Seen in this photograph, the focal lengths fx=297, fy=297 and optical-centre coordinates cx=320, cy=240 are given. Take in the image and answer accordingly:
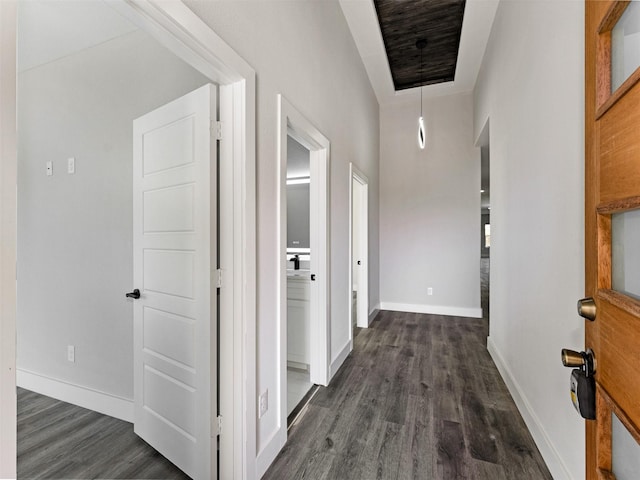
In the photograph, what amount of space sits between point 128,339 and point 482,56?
16.3 feet

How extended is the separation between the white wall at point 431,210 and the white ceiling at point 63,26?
13.7 ft

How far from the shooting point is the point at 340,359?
3021mm

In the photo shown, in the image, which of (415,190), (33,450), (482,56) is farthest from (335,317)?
(482,56)

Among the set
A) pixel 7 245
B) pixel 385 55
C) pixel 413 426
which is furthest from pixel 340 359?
pixel 385 55

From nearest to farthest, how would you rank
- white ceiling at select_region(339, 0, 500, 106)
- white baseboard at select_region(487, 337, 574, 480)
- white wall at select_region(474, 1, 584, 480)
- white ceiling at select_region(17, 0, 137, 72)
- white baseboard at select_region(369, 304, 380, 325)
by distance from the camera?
white wall at select_region(474, 1, 584, 480), white baseboard at select_region(487, 337, 574, 480), white ceiling at select_region(17, 0, 137, 72), white ceiling at select_region(339, 0, 500, 106), white baseboard at select_region(369, 304, 380, 325)

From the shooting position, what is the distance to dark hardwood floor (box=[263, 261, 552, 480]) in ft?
5.47

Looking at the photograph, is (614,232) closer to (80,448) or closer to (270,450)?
(270,450)

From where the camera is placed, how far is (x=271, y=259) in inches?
69.4

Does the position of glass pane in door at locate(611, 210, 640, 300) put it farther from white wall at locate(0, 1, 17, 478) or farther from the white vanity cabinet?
the white vanity cabinet

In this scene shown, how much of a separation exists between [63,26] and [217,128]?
168 cm

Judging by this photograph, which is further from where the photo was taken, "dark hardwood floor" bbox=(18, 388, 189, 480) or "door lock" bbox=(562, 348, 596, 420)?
"dark hardwood floor" bbox=(18, 388, 189, 480)

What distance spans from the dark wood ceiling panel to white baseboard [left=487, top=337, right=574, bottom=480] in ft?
11.9

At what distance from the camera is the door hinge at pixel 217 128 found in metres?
1.45

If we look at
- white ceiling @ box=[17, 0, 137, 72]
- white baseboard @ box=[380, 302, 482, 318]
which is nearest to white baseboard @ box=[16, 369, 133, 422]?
white ceiling @ box=[17, 0, 137, 72]
